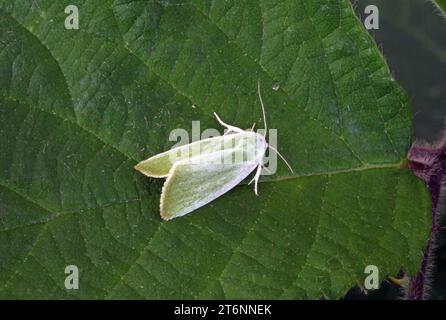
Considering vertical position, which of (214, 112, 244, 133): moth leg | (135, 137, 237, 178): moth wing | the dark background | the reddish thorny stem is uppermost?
the dark background

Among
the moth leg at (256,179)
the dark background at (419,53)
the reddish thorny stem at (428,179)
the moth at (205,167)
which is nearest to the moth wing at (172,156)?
the moth at (205,167)

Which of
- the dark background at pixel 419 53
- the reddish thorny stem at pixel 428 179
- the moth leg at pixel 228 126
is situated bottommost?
the reddish thorny stem at pixel 428 179

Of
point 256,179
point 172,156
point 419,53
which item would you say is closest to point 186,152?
point 172,156

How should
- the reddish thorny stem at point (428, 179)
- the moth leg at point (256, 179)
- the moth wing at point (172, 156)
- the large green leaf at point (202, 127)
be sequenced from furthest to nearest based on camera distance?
the reddish thorny stem at point (428, 179) → the moth leg at point (256, 179) → the moth wing at point (172, 156) → the large green leaf at point (202, 127)

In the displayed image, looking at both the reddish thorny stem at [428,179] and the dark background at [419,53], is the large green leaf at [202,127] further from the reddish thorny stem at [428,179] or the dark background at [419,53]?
the dark background at [419,53]

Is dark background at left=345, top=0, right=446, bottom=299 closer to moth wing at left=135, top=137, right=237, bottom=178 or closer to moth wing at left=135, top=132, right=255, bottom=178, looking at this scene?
moth wing at left=135, top=132, right=255, bottom=178

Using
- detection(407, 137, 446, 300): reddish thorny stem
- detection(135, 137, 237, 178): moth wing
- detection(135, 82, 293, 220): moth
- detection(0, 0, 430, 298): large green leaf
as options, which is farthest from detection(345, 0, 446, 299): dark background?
detection(135, 137, 237, 178): moth wing
